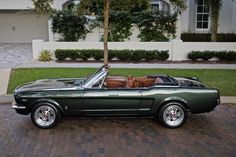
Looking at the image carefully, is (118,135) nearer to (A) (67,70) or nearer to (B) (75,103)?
(B) (75,103)

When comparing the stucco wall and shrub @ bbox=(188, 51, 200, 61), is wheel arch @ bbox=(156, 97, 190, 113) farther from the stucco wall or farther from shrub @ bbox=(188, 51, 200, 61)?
the stucco wall

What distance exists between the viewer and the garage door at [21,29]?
27266 mm

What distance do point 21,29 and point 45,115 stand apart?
2161 centimetres

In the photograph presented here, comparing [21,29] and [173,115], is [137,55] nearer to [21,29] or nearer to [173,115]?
[173,115]

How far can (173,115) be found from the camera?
726cm

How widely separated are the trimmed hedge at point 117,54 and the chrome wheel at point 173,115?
30.6ft

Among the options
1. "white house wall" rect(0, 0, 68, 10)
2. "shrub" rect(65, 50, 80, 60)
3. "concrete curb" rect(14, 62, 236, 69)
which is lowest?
"concrete curb" rect(14, 62, 236, 69)

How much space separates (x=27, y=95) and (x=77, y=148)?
1681mm

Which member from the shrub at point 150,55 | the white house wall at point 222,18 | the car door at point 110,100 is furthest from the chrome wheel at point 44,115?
the white house wall at point 222,18

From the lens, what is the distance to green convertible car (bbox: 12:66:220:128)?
7.09 metres

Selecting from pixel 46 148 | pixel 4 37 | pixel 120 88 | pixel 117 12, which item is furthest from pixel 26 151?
pixel 4 37

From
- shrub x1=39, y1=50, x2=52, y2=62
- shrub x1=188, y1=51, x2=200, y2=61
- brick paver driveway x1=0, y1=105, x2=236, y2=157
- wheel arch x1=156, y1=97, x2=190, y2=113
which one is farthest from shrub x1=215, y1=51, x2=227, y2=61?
wheel arch x1=156, y1=97, x2=190, y2=113

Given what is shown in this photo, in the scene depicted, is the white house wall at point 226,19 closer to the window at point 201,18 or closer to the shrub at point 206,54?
the window at point 201,18

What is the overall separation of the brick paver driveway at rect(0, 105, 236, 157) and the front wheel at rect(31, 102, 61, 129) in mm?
155
